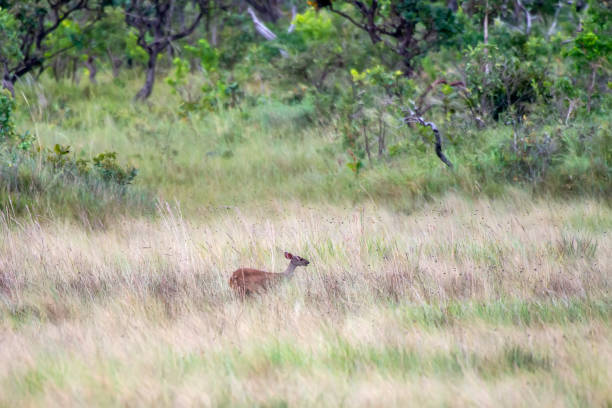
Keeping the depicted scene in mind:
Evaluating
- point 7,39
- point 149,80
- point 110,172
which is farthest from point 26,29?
point 110,172

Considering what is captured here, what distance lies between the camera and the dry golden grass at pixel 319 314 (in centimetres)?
346

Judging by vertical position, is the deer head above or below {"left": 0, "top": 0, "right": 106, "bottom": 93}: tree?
below

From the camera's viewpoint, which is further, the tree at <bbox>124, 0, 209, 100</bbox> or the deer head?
the tree at <bbox>124, 0, 209, 100</bbox>

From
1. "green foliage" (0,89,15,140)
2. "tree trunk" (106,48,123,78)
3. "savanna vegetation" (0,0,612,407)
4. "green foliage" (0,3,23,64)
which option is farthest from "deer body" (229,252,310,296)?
"tree trunk" (106,48,123,78)

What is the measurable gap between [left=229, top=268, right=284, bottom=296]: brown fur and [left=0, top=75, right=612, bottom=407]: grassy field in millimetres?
94

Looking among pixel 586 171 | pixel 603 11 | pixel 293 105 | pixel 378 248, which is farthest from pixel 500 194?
pixel 293 105

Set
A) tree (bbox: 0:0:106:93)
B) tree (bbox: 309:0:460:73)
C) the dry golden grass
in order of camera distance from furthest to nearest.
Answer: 1. tree (bbox: 0:0:106:93)
2. tree (bbox: 309:0:460:73)
3. the dry golden grass

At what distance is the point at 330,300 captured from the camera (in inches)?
191

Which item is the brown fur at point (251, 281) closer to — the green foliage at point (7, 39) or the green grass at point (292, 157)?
the green grass at point (292, 157)

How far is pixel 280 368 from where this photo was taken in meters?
3.74

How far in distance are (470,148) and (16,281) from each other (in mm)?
5914

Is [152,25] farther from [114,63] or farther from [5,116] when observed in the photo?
→ [5,116]

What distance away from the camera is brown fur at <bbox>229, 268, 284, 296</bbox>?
196 inches

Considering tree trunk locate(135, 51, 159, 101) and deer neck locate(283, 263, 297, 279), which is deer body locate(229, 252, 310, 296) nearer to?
deer neck locate(283, 263, 297, 279)
